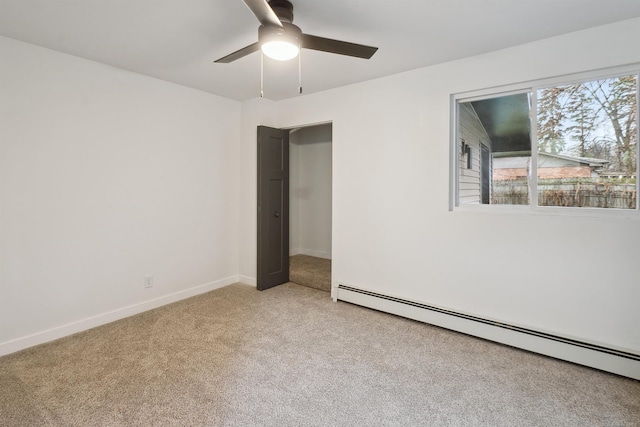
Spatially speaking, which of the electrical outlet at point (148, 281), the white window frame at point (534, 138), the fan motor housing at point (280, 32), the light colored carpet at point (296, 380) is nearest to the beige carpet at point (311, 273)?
the light colored carpet at point (296, 380)

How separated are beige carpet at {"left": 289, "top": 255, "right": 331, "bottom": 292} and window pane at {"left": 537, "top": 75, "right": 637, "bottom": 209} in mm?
2452

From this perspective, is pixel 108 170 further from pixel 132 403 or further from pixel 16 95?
pixel 132 403

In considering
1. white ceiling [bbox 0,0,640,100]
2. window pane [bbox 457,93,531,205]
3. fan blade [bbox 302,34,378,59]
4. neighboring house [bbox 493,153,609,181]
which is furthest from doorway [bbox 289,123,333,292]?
fan blade [bbox 302,34,378,59]

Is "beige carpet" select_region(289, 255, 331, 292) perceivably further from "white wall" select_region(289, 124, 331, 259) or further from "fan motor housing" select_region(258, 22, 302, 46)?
"fan motor housing" select_region(258, 22, 302, 46)

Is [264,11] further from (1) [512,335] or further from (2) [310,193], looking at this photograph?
(2) [310,193]

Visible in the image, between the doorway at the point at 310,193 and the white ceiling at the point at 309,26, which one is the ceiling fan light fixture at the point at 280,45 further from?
the doorway at the point at 310,193

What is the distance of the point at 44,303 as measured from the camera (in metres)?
2.71

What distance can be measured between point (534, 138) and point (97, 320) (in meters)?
4.17

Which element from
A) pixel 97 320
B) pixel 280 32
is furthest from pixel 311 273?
pixel 280 32

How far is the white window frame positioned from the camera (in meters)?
2.27

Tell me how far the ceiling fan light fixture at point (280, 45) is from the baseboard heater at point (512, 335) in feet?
7.90

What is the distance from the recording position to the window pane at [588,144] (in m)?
2.32

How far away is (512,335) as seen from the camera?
2594 mm

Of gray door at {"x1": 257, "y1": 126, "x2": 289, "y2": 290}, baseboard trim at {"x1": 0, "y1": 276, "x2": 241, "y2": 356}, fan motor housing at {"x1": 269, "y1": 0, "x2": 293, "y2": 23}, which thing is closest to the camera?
fan motor housing at {"x1": 269, "y1": 0, "x2": 293, "y2": 23}
